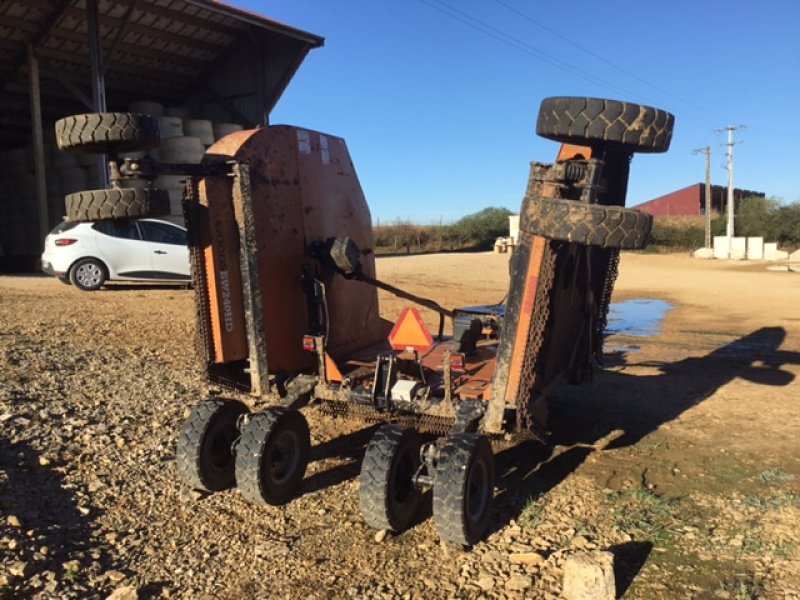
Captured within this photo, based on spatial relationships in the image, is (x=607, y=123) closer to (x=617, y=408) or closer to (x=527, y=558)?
(x=527, y=558)

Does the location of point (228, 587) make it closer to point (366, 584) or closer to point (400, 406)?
point (366, 584)

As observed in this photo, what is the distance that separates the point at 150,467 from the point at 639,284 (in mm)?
21483

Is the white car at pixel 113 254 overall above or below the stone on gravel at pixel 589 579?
above

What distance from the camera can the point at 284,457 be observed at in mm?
4426

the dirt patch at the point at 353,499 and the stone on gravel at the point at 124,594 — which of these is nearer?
the stone on gravel at the point at 124,594

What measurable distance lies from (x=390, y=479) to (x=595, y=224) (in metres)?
1.81

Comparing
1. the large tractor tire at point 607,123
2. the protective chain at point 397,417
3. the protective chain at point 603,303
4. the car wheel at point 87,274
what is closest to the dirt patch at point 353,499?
the protective chain at point 397,417

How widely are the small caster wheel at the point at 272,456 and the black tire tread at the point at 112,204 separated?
4.88ft

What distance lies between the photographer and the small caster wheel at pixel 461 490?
11.9 ft

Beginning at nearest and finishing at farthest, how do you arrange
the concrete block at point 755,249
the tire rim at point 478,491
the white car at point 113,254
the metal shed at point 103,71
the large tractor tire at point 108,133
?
the tire rim at point 478,491 < the large tractor tire at point 108,133 < the white car at point 113,254 < the metal shed at point 103,71 < the concrete block at point 755,249

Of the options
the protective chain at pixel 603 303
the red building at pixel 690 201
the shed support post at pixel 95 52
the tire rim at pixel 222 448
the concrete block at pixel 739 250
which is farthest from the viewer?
the red building at pixel 690 201

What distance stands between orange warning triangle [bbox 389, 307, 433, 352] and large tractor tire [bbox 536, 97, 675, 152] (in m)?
1.61

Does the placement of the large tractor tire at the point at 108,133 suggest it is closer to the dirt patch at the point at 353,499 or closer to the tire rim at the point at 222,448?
the tire rim at the point at 222,448

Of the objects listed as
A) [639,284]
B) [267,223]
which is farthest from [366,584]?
[639,284]
